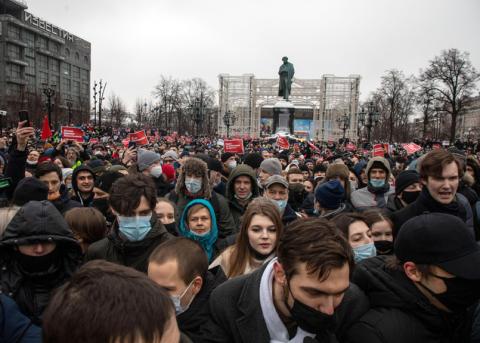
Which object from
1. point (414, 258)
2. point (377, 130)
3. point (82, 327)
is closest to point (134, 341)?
point (82, 327)

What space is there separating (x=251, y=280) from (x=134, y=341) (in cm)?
109

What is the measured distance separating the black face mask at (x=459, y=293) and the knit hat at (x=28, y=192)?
3509 millimetres

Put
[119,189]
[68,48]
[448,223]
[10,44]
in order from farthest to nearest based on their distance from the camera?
[68,48] < [10,44] < [119,189] < [448,223]

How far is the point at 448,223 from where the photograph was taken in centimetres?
198

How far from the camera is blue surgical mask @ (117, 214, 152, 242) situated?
3395 mm

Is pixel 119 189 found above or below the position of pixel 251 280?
above

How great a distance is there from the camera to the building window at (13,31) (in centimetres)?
7977

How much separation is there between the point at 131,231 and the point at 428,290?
7.49 ft

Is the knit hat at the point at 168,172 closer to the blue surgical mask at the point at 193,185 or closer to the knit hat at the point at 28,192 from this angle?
the blue surgical mask at the point at 193,185

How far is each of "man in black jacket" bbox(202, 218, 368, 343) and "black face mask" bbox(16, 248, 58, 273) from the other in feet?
3.77

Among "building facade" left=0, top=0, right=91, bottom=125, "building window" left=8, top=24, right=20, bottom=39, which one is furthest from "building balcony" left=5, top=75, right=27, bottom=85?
"building window" left=8, top=24, right=20, bottom=39

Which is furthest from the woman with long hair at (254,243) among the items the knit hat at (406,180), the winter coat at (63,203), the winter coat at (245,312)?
the winter coat at (63,203)

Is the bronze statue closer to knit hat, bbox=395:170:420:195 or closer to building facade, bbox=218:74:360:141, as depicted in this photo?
building facade, bbox=218:74:360:141

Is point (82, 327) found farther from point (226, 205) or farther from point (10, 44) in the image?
point (10, 44)
